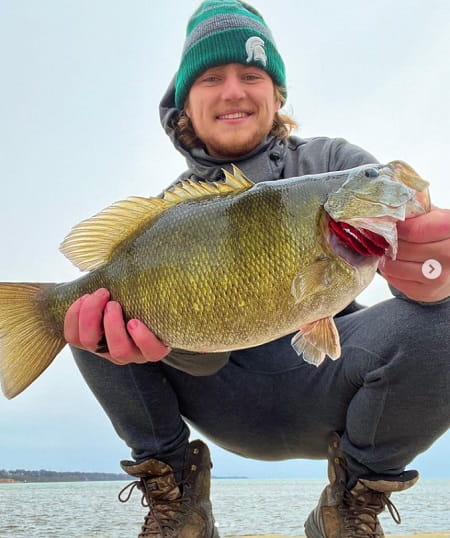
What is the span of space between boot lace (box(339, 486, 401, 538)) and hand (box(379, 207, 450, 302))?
1072 mm

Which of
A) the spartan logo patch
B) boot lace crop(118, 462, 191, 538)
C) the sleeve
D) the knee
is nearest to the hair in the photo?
the spartan logo patch

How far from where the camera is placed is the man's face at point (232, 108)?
3055 millimetres

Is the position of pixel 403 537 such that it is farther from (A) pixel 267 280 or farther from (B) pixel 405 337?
(A) pixel 267 280

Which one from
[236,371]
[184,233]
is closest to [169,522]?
[236,371]

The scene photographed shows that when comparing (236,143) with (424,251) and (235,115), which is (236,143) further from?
(424,251)

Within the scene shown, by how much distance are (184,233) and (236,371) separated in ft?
3.03

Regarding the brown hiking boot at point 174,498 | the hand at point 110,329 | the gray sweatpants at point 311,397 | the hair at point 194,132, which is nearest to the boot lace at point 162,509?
the brown hiking boot at point 174,498

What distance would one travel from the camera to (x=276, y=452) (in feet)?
9.11

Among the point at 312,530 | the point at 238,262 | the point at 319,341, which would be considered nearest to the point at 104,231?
the point at 238,262

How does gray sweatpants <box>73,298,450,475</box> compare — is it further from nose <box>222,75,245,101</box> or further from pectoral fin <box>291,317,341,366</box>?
nose <box>222,75,245,101</box>

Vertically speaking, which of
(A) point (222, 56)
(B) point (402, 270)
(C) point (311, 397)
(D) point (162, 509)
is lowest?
(D) point (162, 509)

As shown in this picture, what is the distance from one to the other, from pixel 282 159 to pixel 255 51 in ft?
2.04

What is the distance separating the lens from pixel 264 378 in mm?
2568

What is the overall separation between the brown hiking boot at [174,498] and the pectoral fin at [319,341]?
3.46 ft
